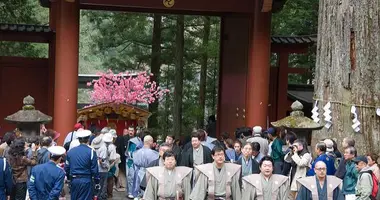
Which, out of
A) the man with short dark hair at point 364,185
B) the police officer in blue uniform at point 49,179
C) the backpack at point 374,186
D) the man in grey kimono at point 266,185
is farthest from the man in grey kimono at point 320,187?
the police officer in blue uniform at point 49,179

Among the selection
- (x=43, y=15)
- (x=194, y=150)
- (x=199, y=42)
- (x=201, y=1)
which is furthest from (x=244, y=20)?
(x=43, y=15)

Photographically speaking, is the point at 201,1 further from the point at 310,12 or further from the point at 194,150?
the point at 194,150

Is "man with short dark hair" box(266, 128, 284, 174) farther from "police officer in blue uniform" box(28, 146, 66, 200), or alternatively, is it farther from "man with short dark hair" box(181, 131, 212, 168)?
"police officer in blue uniform" box(28, 146, 66, 200)

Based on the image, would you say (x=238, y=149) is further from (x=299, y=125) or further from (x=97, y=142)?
(x=97, y=142)

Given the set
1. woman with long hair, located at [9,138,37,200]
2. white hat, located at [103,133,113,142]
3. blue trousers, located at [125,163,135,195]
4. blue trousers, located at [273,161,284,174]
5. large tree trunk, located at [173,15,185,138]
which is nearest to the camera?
woman with long hair, located at [9,138,37,200]

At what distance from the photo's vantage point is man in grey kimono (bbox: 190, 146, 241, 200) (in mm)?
8680

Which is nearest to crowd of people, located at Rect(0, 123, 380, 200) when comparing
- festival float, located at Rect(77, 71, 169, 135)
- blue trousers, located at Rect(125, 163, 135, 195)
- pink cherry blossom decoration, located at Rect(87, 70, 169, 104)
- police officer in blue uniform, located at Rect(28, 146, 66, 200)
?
police officer in blue uniform, located at Rect(28, 146, 66, 200)

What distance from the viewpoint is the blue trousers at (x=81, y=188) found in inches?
401

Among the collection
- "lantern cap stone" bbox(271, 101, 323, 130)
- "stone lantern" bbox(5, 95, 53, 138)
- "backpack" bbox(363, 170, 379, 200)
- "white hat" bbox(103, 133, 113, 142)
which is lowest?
"backpack" bbox(363, 170, 379, 200)

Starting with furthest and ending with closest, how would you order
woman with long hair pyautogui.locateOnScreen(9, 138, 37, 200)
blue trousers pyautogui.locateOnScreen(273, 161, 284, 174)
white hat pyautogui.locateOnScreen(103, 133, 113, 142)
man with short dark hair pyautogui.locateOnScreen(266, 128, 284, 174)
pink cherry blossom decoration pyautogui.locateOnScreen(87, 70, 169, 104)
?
pink cherry blossom decoration pyautogui.locateOnScreen(87, 70, 169, 104)
white hat pyautogui.locateOnScreen(103, 133, 113, 142)
man with short dark hair pyautogui.locateOnScreen(266, 128, 284, 174)
blue trousers pyautogui.locateOnScreen(273, 161, 284, 174)
woman with long hair pyautogui.locateOnScreen(9, 138, 37, 200)

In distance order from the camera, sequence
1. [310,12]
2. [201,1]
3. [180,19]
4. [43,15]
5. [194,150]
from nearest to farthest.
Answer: [194,150], [201,1], [310,12], [180,19], [43,15]

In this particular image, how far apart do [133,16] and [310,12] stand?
24.6 feet

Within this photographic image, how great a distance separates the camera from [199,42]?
94.0ft

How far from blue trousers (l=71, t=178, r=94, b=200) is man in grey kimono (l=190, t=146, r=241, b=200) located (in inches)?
87.3
